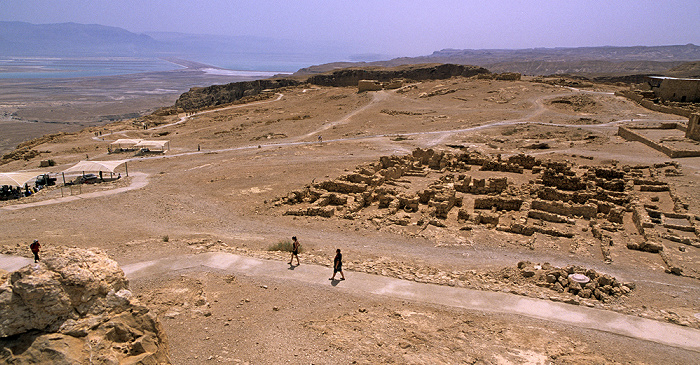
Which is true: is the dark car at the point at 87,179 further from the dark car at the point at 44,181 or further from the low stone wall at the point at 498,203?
the low stone wall at the point at 498,203

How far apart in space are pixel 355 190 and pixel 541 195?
348 inches

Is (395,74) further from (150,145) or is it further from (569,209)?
(569,209)

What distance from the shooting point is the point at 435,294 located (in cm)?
996

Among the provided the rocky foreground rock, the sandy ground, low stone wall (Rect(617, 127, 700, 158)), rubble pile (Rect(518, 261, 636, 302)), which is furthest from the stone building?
the rocky foreground rock

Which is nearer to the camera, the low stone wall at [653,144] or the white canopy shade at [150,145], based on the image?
the low stone wall at [653,144]

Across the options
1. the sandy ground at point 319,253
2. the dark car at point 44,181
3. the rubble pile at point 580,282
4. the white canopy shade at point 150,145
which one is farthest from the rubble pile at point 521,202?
the white canopy shade at point 150,145

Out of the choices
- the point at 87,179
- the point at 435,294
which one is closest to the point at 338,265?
the point at 435,294

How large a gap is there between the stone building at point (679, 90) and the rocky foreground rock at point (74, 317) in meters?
56.7

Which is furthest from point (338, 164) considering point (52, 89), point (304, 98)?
point (52, 89)

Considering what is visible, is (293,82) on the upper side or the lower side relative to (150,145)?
upper

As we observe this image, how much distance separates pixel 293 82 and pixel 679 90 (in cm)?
6502

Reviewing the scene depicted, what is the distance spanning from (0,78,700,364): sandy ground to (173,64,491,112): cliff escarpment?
45.9 meters

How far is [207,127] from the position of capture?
4916cm

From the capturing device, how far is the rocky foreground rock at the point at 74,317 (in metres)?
5.12
